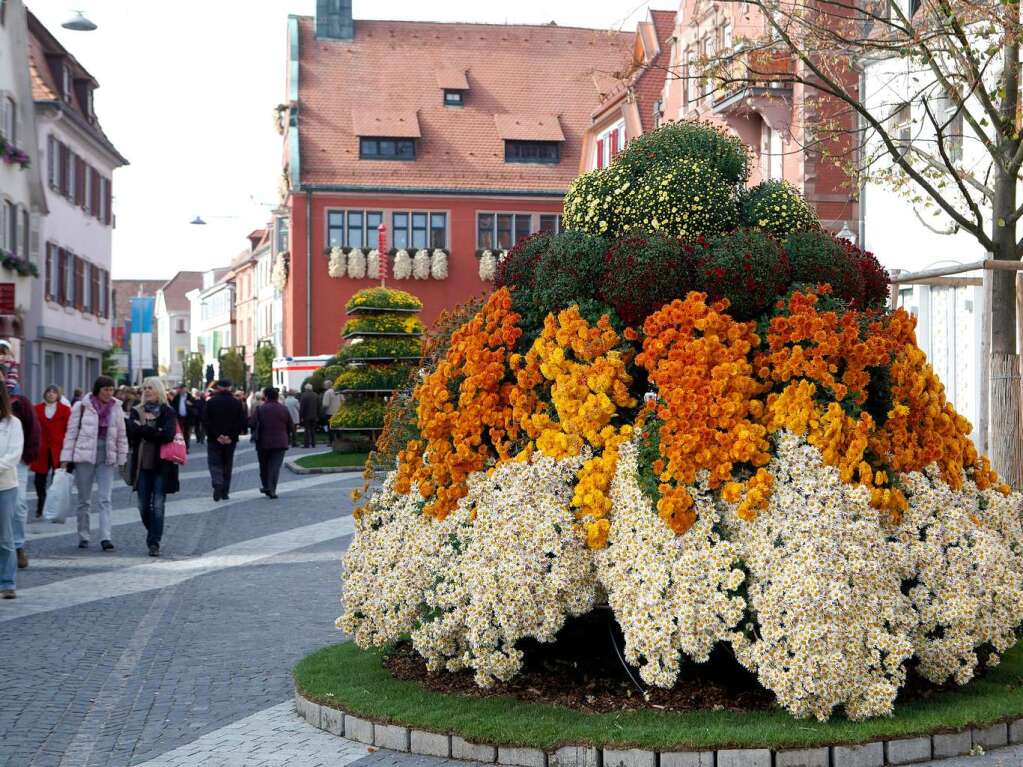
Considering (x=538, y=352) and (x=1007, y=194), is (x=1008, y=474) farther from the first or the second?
(x=538, y=352)

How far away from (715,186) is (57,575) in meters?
7.90

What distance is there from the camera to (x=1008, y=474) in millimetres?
9891

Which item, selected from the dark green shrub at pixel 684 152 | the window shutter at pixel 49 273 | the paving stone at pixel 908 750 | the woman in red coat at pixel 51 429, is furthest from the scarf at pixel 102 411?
the window shutter at pixel 49 273

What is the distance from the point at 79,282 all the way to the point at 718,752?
133 ft

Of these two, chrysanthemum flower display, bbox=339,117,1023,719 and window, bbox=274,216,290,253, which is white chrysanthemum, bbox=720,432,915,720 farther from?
window, bbox=274,216,290,253

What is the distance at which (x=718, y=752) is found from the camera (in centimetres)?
568

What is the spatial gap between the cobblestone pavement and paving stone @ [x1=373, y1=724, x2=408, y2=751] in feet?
0.24

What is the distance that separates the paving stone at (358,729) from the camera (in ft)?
21.1

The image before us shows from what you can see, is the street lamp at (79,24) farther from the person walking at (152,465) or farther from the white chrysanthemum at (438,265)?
the white chrysanthemum at (438,265)

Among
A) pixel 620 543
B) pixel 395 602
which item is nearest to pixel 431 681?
pixel 395 602

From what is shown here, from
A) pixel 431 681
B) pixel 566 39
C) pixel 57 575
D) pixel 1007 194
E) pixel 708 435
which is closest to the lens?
pixel 708 435

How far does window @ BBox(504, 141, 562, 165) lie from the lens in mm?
57312

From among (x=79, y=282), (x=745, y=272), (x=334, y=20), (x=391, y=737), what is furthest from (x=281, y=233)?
(x=391, y=737)

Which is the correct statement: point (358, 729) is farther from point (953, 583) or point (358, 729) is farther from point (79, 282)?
point (79, 282)
